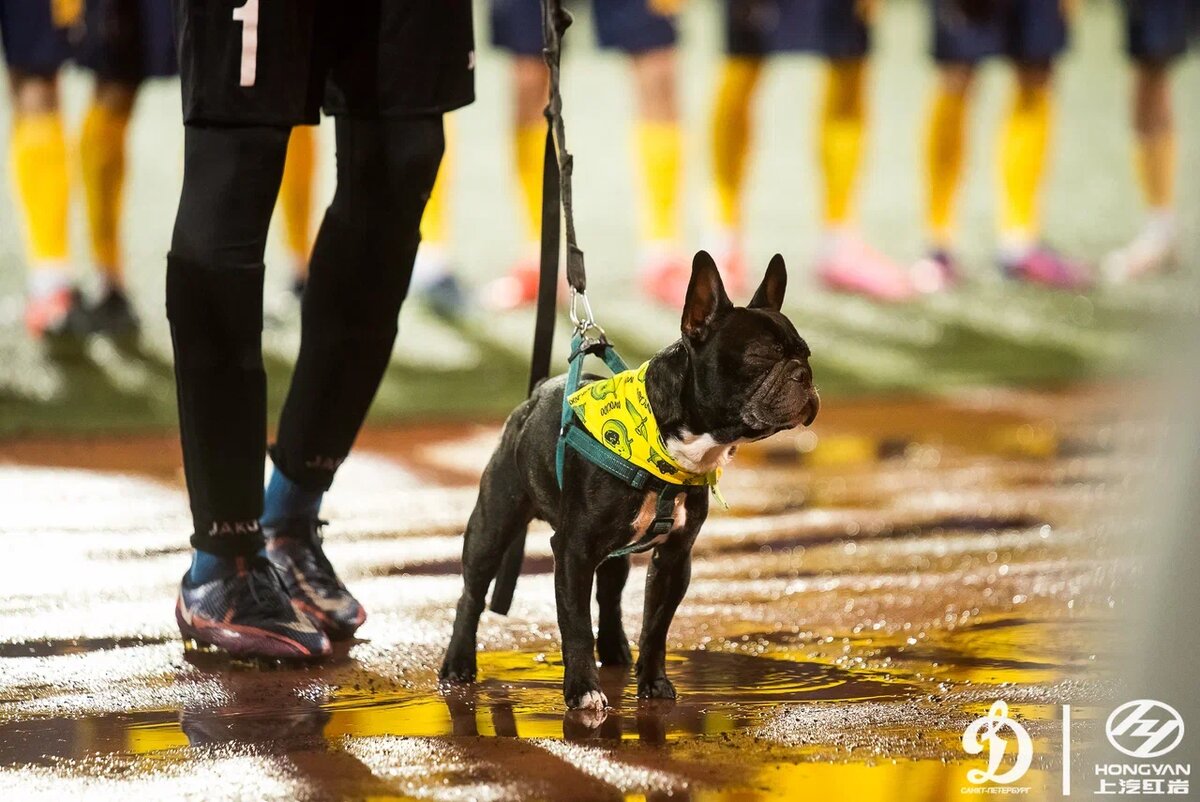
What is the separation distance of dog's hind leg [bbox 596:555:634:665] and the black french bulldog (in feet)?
0.59

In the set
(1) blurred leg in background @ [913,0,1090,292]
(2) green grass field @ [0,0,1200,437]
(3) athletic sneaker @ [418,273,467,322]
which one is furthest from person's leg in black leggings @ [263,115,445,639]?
(1) blurred leg in background @ [913,0,1090,292]

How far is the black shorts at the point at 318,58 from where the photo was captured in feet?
9.02

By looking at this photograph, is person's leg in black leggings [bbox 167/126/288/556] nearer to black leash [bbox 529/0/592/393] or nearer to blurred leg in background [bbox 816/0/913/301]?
black leash [bbox 529/0/592/393]

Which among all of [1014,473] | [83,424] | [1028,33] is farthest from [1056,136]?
[83,424]

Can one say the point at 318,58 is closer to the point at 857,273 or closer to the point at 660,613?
the point at 660,613

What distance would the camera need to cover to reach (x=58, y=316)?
259 inches

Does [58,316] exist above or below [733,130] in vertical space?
below

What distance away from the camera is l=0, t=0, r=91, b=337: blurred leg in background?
652 cm

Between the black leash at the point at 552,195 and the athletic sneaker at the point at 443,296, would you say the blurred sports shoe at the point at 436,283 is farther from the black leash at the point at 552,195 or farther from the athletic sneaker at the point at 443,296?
the black leash at the point at 552,195

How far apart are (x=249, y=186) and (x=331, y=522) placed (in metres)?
1.57
